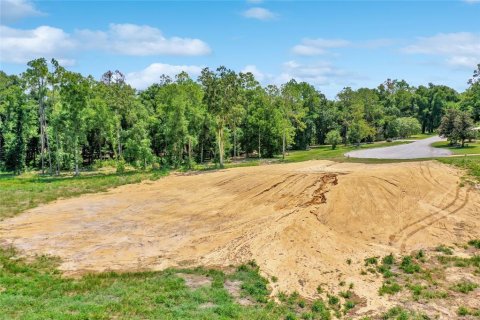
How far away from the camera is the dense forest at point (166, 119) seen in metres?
52.2

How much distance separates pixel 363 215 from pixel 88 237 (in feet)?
55.0

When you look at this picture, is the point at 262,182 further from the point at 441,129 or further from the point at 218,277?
the point at 441,129

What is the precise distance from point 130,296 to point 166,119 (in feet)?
149

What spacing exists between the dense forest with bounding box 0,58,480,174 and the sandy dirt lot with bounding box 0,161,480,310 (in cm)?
2056

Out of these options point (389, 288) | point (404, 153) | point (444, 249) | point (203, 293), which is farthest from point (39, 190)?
point (404, 153)

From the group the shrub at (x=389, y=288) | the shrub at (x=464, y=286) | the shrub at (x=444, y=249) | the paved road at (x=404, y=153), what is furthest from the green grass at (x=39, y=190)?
the shrub at (x=464, y=286)

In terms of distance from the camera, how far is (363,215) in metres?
25.2

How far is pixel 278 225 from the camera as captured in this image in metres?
23.8

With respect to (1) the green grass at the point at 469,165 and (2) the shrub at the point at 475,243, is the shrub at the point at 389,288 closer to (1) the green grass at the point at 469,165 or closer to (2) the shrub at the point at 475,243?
(2) the shrub at the point at 475,243

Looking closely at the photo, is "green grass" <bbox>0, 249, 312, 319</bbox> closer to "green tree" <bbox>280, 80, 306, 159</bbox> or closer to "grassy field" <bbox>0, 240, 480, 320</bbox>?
"grassy field" <bbox>0, 240, 480, 320</bbox>

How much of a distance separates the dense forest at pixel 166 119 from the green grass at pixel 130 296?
112 ft

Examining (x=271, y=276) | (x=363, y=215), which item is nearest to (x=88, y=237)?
(x=271, y=276)

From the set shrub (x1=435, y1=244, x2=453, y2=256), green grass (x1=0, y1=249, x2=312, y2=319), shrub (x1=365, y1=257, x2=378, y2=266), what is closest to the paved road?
shrub (x1=435, y1=244, x2=453, y2=256)

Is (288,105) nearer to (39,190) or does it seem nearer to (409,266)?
(39,190)
